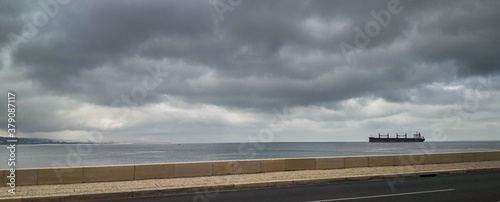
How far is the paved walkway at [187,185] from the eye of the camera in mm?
10750

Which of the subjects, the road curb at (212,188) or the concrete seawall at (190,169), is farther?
the concrete seawall at (190,169)

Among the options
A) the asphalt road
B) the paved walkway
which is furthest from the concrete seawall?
the asphalt road

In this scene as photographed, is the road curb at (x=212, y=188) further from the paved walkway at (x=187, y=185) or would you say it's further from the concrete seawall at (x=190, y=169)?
the concrete seawall at (x=190, y=169)

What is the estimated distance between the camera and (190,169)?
14.5 metres

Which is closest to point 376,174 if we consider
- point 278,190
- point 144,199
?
point 278,190

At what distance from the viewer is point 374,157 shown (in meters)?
18.4

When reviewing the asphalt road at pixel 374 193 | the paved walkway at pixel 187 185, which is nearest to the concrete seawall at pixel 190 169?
the paved walkway at pixel 187 185

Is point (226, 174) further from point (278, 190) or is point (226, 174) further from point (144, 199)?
point (144, 199)

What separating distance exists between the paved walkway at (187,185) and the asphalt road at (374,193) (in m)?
0.59

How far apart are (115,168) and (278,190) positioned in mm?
5845

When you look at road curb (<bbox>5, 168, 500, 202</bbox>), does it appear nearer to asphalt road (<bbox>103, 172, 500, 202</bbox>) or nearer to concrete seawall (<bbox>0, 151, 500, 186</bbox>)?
asphalt road (<bbox>103, 172, 500, 202</bbox>)

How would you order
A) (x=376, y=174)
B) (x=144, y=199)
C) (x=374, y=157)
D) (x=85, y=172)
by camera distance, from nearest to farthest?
(x=144, y=199), (x=85, y=172), (x=376, y=174), (x=374, y=157)

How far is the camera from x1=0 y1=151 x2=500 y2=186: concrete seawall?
12.7 meters

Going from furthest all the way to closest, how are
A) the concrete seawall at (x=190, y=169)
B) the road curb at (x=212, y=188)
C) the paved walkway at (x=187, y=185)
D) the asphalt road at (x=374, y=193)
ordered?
the concrete seawall at (x=190, y=169) → the paved walkway at (x=187, y=185) → the road curb at (x=212, y=188) → the asphalt road at (x=374, y=193)
